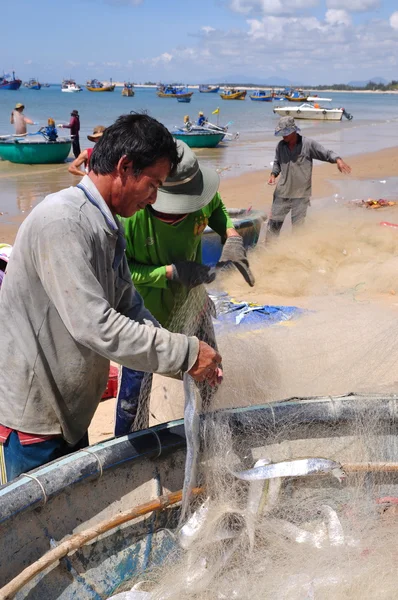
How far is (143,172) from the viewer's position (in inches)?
83.0

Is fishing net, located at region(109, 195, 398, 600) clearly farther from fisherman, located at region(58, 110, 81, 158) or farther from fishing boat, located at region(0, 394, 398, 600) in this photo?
fisherman, located at region(58, 110, 81, 158)

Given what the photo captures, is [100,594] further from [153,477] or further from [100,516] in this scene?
[153,477]

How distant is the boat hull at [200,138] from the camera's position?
2394cm

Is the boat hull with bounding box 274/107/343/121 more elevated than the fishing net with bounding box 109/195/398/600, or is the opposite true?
the boat hull with bounding box 274/107/343/121

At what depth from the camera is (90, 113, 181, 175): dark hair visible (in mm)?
2064

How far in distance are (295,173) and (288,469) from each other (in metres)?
6.58

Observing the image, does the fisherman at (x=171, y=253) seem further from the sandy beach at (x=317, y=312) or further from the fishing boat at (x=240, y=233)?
the fishing boat at (x=240, y=233)

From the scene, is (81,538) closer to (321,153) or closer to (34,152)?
(321,153)

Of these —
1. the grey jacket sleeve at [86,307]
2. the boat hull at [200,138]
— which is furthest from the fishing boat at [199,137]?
the grey jacket sleeve at [86,307]

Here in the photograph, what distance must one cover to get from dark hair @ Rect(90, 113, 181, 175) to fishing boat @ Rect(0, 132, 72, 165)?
18.5m

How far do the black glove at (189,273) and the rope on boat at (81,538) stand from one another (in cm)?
129

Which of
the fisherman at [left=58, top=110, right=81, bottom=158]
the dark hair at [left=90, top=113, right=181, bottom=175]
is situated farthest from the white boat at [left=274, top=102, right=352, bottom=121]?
the dark hair at [left=90, top=113, right=181, bottom=175]

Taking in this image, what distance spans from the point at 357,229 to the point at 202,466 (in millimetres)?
7129

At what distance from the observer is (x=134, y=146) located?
2.06 metres
